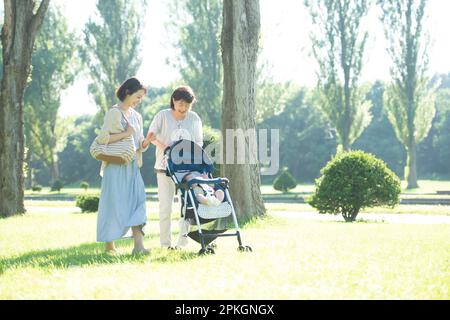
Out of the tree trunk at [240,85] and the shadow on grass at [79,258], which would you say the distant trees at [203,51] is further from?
the shadow on grass at [79,258]

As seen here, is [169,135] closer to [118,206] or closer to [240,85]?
[118,206]

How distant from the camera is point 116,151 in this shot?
6.78 m

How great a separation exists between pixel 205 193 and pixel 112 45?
31.5 meters

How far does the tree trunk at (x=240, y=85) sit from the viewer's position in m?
11.3

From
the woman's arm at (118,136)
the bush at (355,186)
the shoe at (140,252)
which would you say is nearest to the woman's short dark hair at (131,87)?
the woman's arm at (118,136)

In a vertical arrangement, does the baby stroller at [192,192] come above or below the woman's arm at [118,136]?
below

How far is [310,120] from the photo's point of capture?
188 ft

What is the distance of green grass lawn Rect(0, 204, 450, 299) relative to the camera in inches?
172

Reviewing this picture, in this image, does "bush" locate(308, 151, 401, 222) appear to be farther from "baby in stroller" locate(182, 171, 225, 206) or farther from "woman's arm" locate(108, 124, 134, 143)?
"woman's arm" locate(108, 124, 134, 143)

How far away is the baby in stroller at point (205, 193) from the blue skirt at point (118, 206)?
618 mm

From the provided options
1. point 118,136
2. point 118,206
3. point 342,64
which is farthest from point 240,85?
point 342,64

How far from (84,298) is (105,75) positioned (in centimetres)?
3390

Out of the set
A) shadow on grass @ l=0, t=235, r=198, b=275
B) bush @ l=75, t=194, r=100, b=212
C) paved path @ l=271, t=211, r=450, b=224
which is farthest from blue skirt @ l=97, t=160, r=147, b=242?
bush @ l=75, t=194, r=100, b=212

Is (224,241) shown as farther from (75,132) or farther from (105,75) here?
(75,132)
